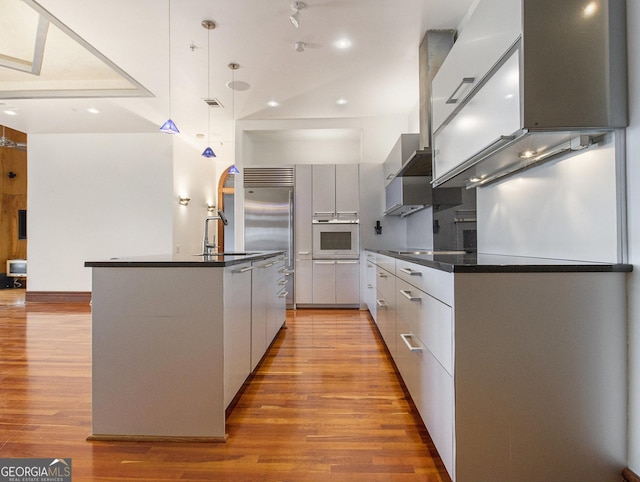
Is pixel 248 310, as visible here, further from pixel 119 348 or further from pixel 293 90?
pixel 293 90

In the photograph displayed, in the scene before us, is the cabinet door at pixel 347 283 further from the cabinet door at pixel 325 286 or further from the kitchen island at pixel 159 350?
the kitchen island at pixel 159 350

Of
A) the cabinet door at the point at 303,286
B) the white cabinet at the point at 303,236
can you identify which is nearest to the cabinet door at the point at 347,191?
the white cabinet at the point at 303,236

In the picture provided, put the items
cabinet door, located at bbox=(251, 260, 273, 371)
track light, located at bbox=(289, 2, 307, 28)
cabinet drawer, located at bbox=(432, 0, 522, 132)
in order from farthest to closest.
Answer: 1. track light, located at bbox=(289, 2, 307, 28)
2. cabinet door, located at bbox=(251, 260, 273, 371)
3. cabinet drawer, located at bbox=(432, 0, 522, 132)

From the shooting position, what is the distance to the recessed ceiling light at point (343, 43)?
3.34 meters

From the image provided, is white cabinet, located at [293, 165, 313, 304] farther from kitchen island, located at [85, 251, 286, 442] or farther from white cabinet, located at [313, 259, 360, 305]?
kitchen island, located at [85, 251, 286, 442]

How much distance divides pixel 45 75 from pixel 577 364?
596cm

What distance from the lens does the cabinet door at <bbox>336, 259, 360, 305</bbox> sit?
206 inches

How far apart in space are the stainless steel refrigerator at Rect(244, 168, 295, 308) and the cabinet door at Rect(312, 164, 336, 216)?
37cm

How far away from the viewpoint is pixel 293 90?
449cm

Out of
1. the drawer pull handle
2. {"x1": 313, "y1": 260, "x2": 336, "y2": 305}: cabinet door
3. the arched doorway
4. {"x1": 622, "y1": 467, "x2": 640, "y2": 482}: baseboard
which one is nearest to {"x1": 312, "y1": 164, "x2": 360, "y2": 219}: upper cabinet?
{"x1": 313, "y1": 260, "x2": 336, "y2": 305}: cabinet door

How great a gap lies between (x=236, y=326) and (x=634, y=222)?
1859 millimetres

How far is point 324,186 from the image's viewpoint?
17.5 ft

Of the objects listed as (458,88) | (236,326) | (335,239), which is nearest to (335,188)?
(335,239)

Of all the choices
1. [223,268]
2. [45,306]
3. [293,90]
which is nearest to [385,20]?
[293,90]
